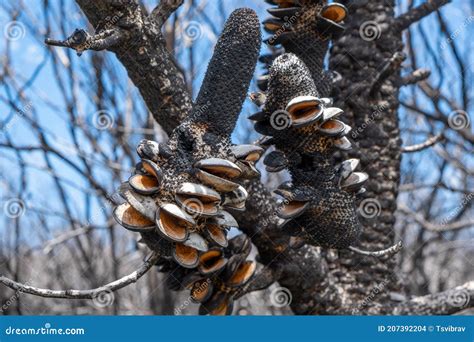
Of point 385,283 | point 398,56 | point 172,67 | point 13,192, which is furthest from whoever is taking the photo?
point 13,192

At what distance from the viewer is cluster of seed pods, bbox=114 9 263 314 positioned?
920 millimetres

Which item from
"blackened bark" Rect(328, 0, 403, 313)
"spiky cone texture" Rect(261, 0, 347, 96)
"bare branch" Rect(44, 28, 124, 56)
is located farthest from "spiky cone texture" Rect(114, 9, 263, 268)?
"blackened bark" Rect(328, 0, 403, 313)

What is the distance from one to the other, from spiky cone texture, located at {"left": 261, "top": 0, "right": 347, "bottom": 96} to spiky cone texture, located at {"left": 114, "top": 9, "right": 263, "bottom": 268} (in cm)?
31

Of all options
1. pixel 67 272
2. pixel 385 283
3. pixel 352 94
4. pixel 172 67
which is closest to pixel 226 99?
pixel 172 67

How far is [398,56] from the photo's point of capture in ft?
4.88

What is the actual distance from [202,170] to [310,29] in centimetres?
→ 53

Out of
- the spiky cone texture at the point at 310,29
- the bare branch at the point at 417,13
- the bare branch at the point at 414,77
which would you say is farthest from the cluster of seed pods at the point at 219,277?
the bare branch at the point at 417,13

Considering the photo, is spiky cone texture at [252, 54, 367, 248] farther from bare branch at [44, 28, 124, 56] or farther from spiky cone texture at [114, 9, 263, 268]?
bare branch at [44, 28, 124, 56]

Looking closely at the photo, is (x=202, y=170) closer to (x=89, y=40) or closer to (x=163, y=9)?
(x=89, y=40)

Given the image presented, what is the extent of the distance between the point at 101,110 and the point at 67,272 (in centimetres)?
321

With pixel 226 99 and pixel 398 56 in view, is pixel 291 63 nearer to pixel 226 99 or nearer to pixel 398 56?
pixel 226 99

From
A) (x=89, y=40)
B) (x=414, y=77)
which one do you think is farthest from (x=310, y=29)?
(x=414, y=77)

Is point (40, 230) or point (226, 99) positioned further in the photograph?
point (40, 230)

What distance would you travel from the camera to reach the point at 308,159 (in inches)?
44.4
